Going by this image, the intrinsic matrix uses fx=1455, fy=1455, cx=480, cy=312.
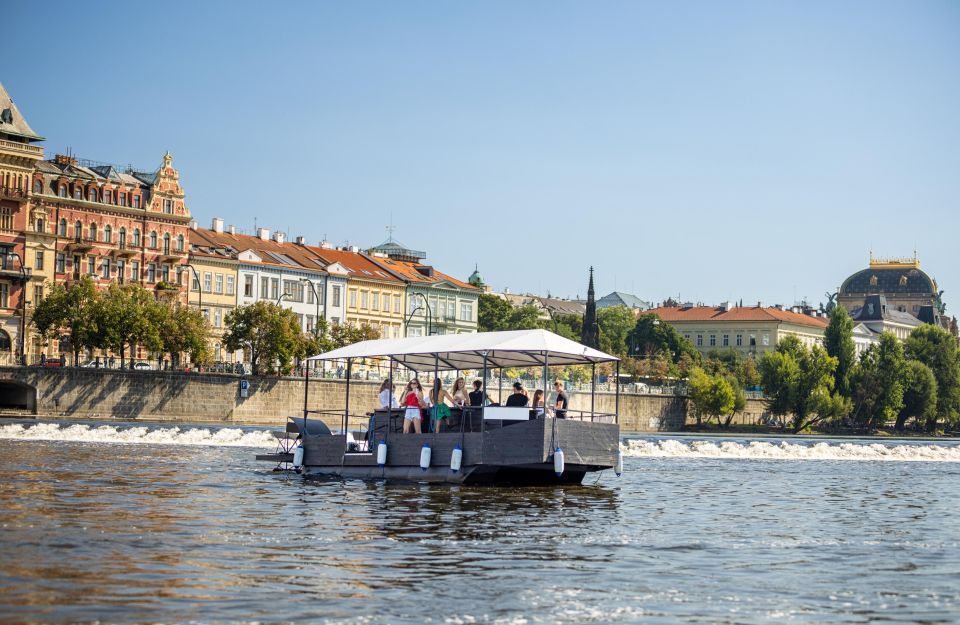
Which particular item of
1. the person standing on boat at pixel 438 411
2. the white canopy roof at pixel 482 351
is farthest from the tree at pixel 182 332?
the person standing on boat at pixel 438 411

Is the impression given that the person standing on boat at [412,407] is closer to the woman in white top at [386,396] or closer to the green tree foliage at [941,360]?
the woman in white top at [386,396]

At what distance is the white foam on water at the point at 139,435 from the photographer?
59844 mm

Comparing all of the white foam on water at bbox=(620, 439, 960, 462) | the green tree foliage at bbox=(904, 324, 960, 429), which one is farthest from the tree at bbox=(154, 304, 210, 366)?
the green tree foliage at bbox=(904, 324, 960, 429)

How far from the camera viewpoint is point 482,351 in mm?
34625

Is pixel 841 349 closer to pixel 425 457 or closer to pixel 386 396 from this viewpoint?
pixel 386 396

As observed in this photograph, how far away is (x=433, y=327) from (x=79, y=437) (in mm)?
79469

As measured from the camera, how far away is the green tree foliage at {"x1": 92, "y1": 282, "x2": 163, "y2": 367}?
300 ft

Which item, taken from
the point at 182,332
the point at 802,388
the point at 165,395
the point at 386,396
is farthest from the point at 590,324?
the point at 386,396

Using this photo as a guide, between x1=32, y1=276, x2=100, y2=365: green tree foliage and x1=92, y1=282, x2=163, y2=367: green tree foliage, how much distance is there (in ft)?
1.32

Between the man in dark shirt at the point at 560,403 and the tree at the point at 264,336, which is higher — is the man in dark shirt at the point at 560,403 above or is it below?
below

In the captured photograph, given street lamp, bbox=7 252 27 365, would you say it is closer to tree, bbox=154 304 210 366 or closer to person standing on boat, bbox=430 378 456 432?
tree, bbox=154 304 210 366

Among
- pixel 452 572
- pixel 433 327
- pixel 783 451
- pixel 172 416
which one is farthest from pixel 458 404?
pixel 433 327

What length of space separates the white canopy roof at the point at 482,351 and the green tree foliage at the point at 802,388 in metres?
97.6

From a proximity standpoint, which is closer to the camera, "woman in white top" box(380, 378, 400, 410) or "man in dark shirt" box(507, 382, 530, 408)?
"man in dark shirt" box(507, 382, 530, 408)
